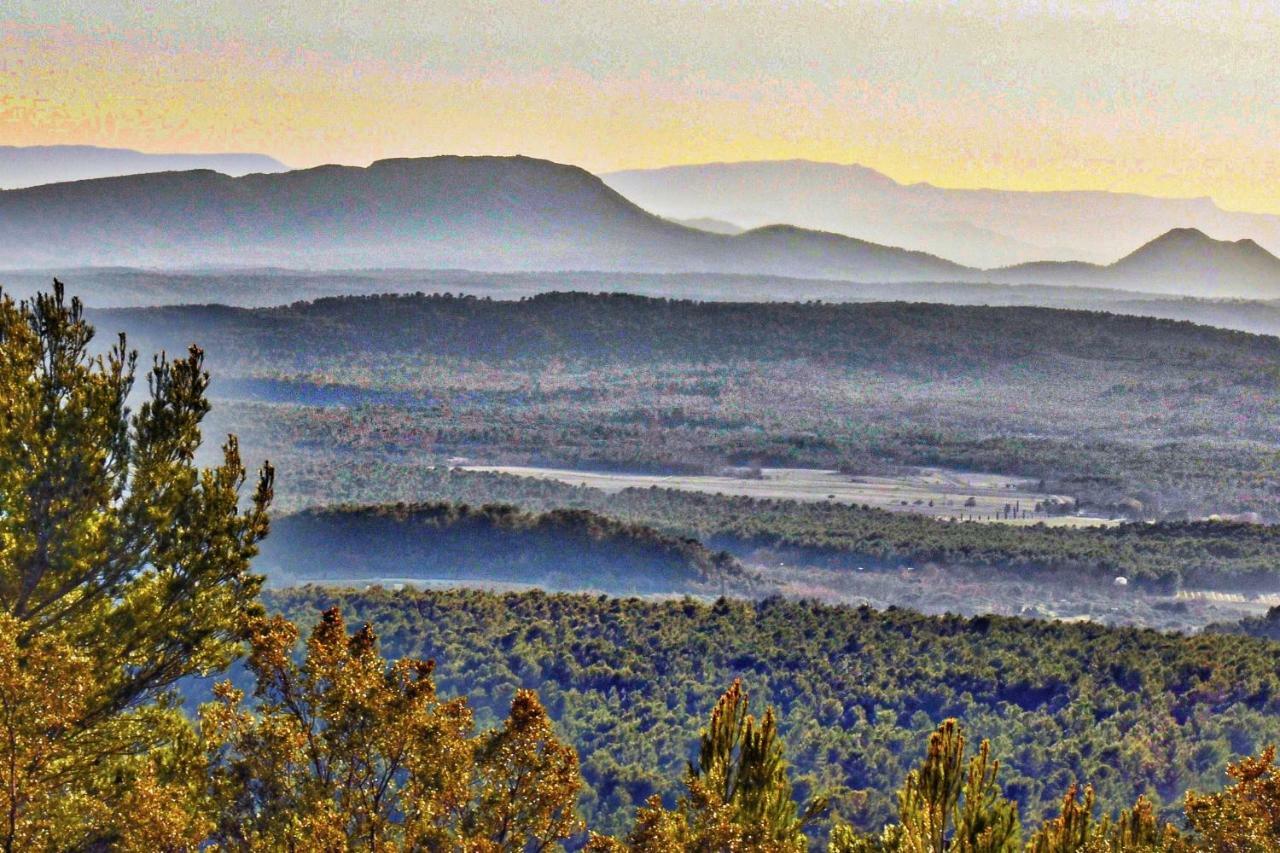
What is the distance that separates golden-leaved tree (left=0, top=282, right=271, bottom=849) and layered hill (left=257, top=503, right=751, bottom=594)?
21.2m

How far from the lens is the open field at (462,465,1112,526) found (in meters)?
49.3

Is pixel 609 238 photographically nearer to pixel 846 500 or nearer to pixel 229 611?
pixel 846 500

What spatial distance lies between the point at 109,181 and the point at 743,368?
118664 millimetres

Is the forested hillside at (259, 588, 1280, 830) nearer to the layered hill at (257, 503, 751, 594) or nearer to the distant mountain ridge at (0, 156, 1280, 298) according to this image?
the layered hill at (257, 503, 751, 594)

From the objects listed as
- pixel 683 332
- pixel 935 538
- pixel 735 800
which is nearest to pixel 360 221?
pixel 683 332

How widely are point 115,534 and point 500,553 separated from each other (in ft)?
77.6

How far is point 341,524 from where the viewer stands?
1502 inches

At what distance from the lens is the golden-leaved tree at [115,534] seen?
37.6ft

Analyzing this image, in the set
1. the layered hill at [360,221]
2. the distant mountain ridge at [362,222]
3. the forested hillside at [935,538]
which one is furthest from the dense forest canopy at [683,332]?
the layered hill at [360,221]

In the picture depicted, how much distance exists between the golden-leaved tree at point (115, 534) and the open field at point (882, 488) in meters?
35.8

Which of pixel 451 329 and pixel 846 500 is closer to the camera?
pixel 846 500

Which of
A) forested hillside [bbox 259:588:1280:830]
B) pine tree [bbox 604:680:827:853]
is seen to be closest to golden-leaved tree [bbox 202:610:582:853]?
pine tree [bbox 604:680:827:853]

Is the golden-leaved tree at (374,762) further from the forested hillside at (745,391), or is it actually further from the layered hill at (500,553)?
the forested hillside at (745,391)

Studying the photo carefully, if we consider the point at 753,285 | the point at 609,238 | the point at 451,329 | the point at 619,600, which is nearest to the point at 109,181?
the point at 609,238
